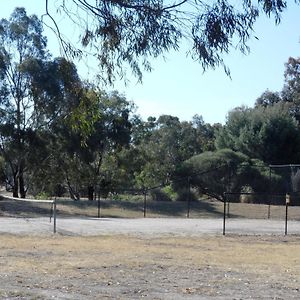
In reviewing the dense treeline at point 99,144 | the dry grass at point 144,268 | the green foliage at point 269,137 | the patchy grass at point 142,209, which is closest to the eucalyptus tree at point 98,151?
the dense treeline at point 99,144

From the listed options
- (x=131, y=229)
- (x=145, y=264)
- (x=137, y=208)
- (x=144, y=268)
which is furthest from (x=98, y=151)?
(x=144, y=268)

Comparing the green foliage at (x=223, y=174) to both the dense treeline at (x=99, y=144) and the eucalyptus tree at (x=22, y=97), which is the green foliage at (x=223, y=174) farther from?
the eucalyptus tree at (x=22, y=97)

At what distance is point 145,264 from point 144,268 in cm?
83

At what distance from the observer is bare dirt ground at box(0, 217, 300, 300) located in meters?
12.0

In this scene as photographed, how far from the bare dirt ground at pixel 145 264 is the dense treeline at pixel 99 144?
9307mm

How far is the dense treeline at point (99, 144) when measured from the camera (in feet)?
149

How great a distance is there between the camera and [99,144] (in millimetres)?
53344

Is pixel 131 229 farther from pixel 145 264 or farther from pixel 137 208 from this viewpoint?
pixel 137 208

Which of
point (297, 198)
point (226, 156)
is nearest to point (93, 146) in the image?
point (226, 156)

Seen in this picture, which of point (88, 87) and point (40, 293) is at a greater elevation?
point (88, 87)

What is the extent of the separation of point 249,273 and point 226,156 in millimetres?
42720

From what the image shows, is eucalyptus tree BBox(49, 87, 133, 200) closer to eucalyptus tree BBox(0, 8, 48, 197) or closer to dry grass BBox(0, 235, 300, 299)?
eucalyptus tree BBox(0, 8, 48, 197)

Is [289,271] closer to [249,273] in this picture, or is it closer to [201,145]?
[249,273]

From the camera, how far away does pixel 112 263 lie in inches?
651
